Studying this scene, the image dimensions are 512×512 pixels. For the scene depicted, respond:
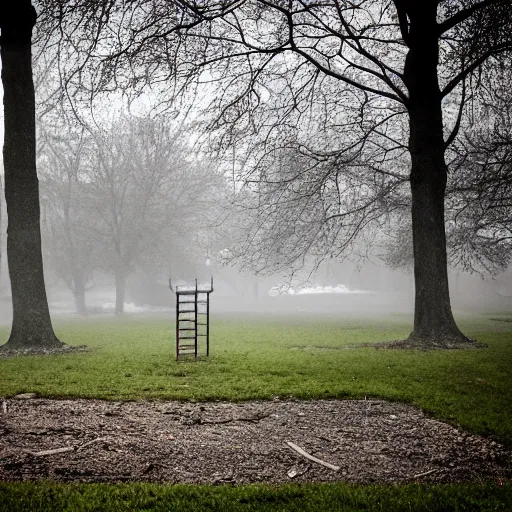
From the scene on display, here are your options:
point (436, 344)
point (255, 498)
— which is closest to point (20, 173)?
point (255, 498)

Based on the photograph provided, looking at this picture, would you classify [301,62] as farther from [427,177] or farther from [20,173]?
[20,173]

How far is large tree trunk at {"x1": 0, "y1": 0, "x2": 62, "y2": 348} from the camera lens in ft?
36.4

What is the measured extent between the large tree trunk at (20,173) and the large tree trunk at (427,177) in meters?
→ 9.10

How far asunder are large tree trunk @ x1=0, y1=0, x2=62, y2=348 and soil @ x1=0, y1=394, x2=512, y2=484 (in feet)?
19.7

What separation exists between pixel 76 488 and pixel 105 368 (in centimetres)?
511

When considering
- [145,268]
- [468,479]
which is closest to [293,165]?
[468,479]

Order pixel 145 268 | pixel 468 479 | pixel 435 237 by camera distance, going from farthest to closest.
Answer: pixel 145 268
pixel 435 237
pixel 468 479

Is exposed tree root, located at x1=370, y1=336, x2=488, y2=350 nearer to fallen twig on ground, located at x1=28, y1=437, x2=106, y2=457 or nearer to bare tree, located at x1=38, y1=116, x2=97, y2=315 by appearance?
fallen twig on ground, located at x1=28, y1=437, x2=106, y2=457

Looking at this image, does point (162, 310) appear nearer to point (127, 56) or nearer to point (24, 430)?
point (127, 56)

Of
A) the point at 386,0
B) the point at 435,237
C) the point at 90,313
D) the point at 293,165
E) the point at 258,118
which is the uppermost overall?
the point at 386,0

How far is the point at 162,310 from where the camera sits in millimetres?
40719

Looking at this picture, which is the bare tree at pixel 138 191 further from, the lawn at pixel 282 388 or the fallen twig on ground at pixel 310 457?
the fallen twig on ground at pixel 310 457

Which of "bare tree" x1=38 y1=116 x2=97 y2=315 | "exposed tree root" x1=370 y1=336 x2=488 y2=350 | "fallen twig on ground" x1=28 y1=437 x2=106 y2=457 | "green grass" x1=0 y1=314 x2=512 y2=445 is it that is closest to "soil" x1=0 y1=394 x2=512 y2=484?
"fallen twig on ground" x1=28 y1=437 x2=106 y2=457

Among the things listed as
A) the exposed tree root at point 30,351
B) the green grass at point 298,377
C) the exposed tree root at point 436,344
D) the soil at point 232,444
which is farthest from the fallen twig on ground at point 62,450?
the exposed tree root at point 436,344
